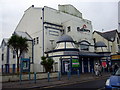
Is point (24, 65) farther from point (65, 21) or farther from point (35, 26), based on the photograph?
point (65, 21)

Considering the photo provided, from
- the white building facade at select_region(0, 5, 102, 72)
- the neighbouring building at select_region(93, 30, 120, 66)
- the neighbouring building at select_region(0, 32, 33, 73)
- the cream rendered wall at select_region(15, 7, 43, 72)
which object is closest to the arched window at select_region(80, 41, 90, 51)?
the white building facade at select_region(0, 5, 102, 72)

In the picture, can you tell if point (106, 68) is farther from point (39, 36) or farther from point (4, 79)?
point (4, 79)

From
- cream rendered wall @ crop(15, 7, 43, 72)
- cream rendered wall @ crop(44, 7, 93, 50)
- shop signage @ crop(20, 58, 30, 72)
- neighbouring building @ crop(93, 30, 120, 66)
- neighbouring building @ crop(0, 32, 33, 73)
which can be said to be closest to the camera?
shop signage @ crop(20, 58, 30, 72)

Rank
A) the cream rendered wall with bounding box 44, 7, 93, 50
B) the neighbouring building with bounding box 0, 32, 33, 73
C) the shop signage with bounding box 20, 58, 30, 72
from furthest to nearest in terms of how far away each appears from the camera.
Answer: the neighbouring building with bounding box 0, 32, 33, 73 → the cream rendered wall with bounding box 44, 7, 93, 50 → the shop signage with bounding box 20, 58, 30, 72

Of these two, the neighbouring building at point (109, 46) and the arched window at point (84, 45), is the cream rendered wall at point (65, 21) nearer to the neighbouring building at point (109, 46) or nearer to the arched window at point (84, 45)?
the arched window at point (84, 45)

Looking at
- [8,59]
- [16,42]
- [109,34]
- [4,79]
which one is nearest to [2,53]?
[8,59]

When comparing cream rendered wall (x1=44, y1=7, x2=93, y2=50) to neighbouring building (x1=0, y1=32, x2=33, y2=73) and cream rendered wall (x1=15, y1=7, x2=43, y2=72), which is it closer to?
cream rendered wall (x1=15, y1=7, x2=43, y2=72)

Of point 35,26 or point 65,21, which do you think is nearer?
point 35,26

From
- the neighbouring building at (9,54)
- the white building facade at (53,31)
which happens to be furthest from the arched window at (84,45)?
the neighbouring building at (9,54)

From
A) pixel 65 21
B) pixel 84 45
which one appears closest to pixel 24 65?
pixel 84 45

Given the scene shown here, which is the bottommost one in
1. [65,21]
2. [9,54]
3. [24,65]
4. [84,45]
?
[24,65]

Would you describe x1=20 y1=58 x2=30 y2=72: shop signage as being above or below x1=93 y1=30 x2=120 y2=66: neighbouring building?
below

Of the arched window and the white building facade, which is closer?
the white building facade

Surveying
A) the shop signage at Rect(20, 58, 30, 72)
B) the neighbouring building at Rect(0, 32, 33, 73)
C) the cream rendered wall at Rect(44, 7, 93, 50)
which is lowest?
the shop signage at Rect(20, 58, 30, 72)
